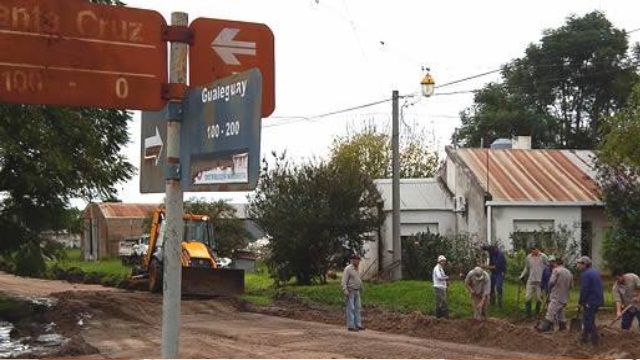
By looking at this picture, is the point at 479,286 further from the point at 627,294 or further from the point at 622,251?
the point at 622,251

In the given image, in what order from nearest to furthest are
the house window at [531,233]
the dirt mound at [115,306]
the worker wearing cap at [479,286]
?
1. the worker wearing cap at [479,286]
2. the dirt mound at [115,306]
3. the house window at [531,233]

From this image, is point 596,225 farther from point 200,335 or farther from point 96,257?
point 96,257

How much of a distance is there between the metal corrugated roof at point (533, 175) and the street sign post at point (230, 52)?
2690 centimetres

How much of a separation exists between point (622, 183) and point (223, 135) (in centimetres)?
2531

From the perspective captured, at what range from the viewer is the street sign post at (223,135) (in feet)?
12.0

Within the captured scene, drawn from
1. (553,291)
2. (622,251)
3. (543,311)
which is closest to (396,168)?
(622,251)

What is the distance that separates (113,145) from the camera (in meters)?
27.6

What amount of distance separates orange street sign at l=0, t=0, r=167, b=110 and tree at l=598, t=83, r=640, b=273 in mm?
22220

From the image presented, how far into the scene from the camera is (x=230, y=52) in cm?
457

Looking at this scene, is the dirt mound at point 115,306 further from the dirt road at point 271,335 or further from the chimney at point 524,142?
the chimney at point 524,142

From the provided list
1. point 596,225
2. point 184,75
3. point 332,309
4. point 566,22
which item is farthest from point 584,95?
point 184,75

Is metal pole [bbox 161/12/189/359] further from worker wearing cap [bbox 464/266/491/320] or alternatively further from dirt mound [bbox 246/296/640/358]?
worker wearing cap [bbox 464/266/491/320]

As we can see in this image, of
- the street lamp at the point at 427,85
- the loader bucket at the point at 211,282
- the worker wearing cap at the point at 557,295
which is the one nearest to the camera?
the worker wearing cap at the point at 557,295

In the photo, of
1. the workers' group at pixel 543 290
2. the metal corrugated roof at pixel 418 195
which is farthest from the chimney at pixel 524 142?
the workers' group at pixel 543 290
